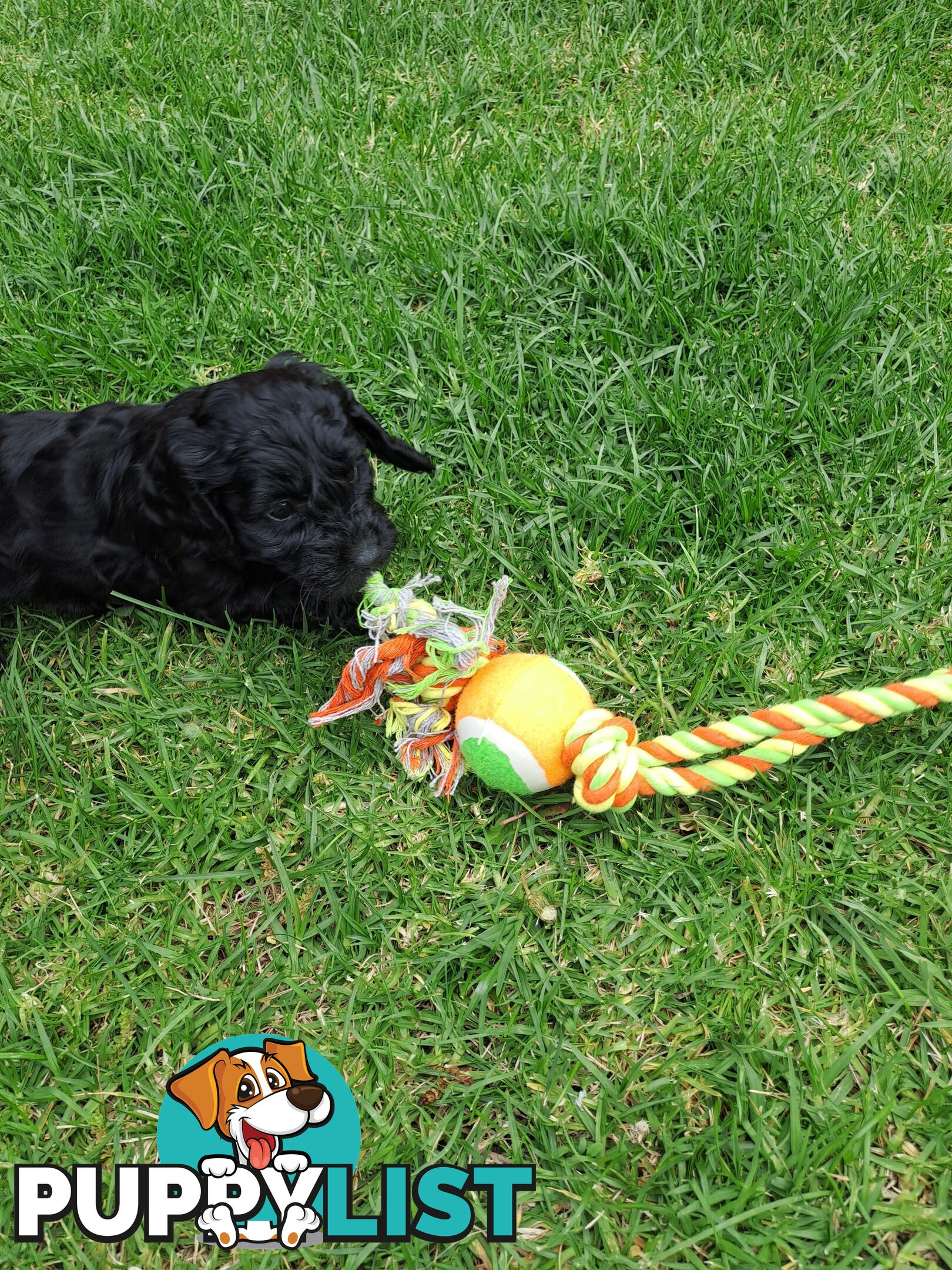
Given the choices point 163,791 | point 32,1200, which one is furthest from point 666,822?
point 32,1200

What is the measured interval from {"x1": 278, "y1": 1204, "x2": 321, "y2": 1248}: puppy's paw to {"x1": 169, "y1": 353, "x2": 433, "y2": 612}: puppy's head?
130cm

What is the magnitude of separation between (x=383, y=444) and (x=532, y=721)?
0.91 meters

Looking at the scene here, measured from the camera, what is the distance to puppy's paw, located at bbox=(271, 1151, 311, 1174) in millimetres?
1761

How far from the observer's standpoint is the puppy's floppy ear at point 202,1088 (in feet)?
6.03

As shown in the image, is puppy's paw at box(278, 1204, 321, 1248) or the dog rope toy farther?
the dog rope toy

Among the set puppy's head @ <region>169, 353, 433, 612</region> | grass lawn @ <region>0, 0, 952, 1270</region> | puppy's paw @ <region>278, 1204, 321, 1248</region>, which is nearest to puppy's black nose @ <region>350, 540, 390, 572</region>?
puppy's head @ <region>169, 353, 433, 612</region>

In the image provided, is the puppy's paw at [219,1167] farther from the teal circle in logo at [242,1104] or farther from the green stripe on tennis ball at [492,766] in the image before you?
the green stripe on tennis ball at [492,766]

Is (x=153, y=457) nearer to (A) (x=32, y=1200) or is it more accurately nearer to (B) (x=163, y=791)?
(B) (x=163, y=791)

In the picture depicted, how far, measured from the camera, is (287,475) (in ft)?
7.07

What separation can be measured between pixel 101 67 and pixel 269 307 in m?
1.66

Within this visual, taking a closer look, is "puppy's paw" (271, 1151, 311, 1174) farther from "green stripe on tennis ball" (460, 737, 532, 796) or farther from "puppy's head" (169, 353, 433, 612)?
"puppy's head" (169, 353, 433, 612)

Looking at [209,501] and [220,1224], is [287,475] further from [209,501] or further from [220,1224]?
[220,1224]

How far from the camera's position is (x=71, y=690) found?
2.49m

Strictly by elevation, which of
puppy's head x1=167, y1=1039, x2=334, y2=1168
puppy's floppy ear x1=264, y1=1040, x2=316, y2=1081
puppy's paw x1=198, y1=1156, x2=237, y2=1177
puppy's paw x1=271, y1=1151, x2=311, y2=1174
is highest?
puppy's floppy ear x1=264, y1=1040, x2=316, y2=1081
